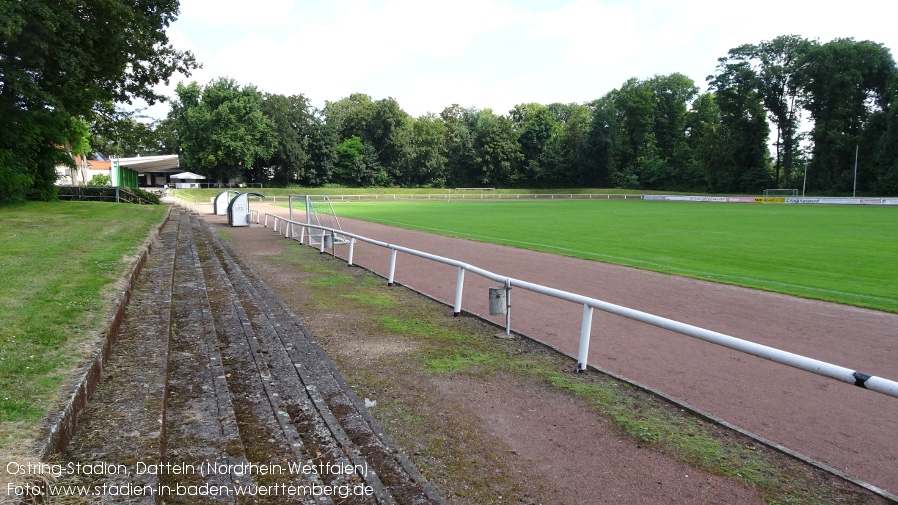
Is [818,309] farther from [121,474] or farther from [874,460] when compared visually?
[121,474]

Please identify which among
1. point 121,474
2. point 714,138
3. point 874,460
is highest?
point 714,138

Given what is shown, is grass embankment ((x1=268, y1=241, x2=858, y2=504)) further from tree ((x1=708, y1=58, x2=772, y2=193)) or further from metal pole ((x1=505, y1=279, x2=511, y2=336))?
tree ((x1=708, y1=58, x2=772, y2=193))

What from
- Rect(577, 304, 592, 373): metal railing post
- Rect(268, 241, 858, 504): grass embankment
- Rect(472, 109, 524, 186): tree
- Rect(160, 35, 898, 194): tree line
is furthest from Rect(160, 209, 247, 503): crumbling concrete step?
Rect(472, 109, 524, 186): tree

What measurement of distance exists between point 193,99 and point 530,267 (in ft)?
280

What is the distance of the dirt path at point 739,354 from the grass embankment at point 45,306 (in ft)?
16.6

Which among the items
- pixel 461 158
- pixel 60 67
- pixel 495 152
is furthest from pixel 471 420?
pixel 461 158

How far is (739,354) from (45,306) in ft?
25.7

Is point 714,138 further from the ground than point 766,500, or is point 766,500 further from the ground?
point 714,138

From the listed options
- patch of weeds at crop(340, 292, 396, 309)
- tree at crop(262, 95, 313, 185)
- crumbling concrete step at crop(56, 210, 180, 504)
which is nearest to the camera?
crumbling concrete step at crop(56, 210, 180, 504)

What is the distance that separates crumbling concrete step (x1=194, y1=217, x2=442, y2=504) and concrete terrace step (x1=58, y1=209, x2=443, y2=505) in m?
0.01

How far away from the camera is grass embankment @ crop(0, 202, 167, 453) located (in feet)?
11.4

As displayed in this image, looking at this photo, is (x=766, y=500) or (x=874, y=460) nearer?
(x=766, y=500)

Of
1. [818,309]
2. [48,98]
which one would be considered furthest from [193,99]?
[818,309]

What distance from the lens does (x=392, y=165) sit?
92.5 meters
